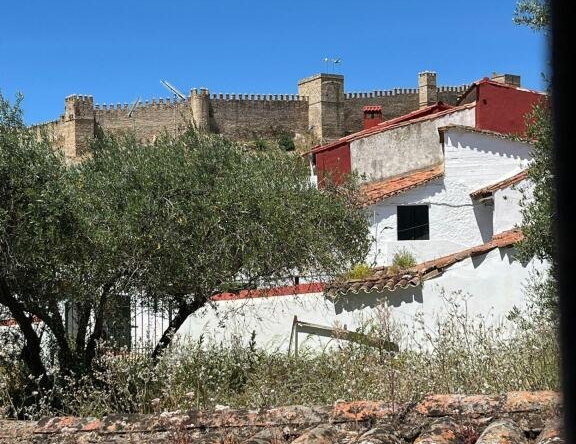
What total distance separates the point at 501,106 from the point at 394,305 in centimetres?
1074

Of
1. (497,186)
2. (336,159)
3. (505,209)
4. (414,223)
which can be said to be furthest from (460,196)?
(336,159)

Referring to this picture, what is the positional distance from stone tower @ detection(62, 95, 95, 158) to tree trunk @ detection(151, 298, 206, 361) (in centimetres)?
4737

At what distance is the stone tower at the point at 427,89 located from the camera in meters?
58.7

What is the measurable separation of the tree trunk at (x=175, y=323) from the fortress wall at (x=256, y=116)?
45671 millimetres

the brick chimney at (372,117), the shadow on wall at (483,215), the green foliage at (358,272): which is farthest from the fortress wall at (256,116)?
the green foliage at (358,272)

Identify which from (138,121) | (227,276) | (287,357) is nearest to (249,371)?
(287,357)

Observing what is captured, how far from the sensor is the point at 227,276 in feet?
30.2

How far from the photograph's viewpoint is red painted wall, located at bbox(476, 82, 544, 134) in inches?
848

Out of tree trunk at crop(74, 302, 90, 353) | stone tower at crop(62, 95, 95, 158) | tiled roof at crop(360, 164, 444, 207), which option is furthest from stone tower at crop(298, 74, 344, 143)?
tree trunk at crop(74, 302, 90, 353)

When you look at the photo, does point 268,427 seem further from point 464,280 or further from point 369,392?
point 464,280

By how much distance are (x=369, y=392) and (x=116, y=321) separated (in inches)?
164

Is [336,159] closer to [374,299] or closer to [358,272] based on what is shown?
[358,272]

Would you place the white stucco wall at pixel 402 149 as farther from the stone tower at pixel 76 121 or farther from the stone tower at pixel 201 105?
the stone tower at pixel 76 121

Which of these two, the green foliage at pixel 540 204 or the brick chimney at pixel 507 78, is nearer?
the green foliage at pixel 540 204
